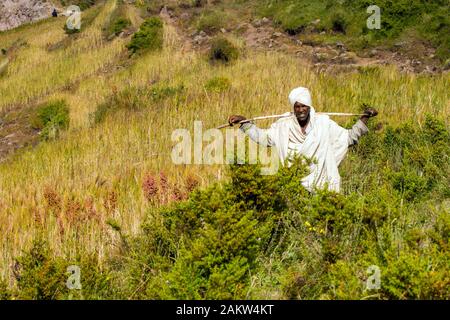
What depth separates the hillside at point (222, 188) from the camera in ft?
9.53

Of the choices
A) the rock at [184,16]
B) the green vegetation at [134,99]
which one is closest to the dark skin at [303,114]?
the green vegetation at [134,99]

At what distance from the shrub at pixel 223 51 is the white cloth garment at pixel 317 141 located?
766 centimetres

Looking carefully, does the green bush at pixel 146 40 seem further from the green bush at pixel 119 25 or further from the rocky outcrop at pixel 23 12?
the rocky outcrop at pixel 23 12

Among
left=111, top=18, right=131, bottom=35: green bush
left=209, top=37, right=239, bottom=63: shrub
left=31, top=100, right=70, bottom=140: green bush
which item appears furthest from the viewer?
left=111, top=18, right=131, bottom=35: green bush

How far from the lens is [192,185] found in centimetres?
466

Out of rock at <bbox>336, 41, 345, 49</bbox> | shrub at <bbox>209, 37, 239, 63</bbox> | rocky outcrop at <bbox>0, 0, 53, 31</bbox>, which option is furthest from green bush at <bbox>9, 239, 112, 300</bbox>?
rocky outcrop at <bbox>0, 0, 53, 31</bbox>

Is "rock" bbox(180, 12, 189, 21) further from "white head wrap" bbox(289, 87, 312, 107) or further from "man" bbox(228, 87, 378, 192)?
"white head wrap" bbox(289, 87, 312, 107)

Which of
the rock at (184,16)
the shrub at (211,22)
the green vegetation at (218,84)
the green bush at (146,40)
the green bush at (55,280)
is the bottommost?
the green bush at (55,280)

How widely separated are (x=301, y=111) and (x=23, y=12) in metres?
30.2

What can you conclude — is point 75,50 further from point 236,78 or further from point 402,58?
point 402,58

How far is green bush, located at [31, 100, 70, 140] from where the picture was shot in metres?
9.95

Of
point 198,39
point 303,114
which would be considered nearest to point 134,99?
point 303,114

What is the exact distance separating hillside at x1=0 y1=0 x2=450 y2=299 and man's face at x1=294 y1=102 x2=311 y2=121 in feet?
2.08

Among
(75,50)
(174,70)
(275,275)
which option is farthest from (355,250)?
(75,50)
